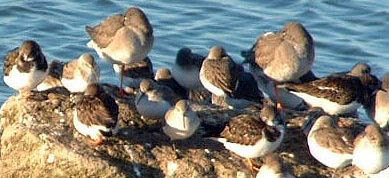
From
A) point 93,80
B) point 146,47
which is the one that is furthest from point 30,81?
point 146,47

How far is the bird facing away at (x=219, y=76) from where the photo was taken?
16312 mm

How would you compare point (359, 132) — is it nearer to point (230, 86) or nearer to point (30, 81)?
point (230, 86)

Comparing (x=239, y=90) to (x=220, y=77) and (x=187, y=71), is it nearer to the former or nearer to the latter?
(x=220, y=77)

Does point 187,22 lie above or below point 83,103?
below

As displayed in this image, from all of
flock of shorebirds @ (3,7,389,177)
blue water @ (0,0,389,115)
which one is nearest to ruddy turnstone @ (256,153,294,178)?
flock of shorebirds @ (3,7,389,177)

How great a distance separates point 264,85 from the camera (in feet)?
56.5

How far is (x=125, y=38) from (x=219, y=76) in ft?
4.74

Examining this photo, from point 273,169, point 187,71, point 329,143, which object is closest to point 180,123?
point 273,169

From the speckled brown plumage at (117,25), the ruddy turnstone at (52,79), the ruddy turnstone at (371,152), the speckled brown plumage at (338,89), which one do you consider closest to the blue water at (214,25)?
the speckled brown plumage at (117,25)

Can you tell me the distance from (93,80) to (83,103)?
1666 millimetres

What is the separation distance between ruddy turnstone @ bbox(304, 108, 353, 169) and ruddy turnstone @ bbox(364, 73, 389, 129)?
1625 mm

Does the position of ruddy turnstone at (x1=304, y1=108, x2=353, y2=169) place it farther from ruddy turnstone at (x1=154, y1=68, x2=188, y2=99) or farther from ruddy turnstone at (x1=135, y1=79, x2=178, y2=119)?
ruddy turnstone at (x1=154, y1=68, x2=188, y2=99)

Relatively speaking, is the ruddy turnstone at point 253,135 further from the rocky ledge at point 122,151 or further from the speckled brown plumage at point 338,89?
the speckled brown plumage at point 338,89

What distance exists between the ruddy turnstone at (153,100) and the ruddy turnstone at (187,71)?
1765mm
